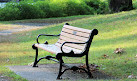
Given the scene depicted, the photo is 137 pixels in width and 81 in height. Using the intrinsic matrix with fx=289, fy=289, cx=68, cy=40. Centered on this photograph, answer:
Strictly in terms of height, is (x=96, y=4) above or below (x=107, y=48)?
below

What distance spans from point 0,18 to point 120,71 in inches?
694

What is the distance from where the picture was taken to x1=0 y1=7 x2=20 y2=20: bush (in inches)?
921

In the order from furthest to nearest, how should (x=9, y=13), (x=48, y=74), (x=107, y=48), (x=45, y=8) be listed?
1. (x=45, y=8)
2. (x=9, y=13)
3. (x=107, y=48)
4. (x=48, y=74)

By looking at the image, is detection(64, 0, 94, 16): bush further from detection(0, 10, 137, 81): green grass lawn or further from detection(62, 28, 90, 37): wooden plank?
detection(62, 28, 90, 37): wooden plank

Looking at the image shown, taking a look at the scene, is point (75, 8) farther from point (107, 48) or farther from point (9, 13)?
point (107, 48)

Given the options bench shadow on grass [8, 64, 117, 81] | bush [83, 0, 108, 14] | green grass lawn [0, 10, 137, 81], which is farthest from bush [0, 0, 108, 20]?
bench shadow on grass [8, 64, 117, 81]

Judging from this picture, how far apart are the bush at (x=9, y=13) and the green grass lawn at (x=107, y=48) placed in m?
8.80

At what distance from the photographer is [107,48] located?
9.91 meters

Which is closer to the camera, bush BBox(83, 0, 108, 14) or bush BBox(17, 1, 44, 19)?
bush BBox(17, 1, 44, 19)

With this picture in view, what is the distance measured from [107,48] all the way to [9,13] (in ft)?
49.6

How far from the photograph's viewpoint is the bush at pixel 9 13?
23.4m

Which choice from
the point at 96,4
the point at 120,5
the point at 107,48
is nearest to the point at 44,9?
the point at 96,4

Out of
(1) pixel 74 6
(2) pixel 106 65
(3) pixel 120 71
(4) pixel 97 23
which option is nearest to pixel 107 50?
(2) pixel 106 65

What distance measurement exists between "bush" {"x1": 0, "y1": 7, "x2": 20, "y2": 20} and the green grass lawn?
880 centimetres
